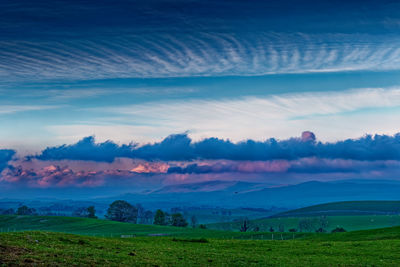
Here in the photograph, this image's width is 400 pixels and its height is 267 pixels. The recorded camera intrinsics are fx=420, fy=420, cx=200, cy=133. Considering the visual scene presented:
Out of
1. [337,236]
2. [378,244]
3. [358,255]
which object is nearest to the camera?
[358,255]

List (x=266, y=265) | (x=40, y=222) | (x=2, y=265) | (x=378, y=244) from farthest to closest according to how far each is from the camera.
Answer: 1. (x=40, y=222)
2. (x=378, y=244)
3. (x=266, y=265)
4. (x=2, y=265)

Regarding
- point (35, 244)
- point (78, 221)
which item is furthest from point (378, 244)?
point (78, 221)

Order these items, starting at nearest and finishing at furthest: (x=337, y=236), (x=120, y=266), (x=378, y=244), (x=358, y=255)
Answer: (x=120, y=266), (x=358, y=255), (x=378, y=244), (x=337, y=236)

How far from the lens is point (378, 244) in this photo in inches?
2793

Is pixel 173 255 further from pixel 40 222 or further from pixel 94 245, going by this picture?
pixel 40 222

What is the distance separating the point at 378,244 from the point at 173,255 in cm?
3878

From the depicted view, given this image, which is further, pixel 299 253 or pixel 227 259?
pixel 299 253

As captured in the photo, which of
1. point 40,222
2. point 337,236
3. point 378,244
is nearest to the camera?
point 378,244

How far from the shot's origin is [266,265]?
1826 inches

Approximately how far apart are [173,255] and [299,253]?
2047 cm

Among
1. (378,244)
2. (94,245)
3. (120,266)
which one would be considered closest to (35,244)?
(94,245)

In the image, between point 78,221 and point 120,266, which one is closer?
point 120,266

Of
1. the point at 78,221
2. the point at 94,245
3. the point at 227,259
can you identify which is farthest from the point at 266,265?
the point at 78,221

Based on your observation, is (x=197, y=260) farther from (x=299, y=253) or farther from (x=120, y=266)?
(x=299, y=253)
